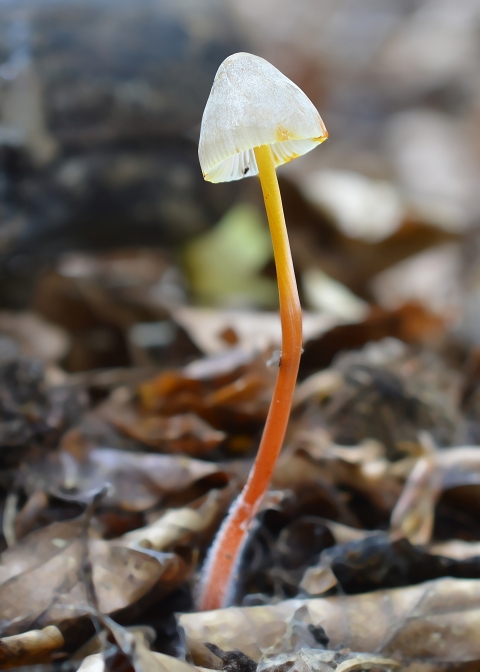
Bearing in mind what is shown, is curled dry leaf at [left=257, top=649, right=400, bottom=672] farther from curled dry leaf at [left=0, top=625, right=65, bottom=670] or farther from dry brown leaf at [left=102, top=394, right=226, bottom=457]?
dry brown leaf at [left=102, top=394, right=226, bottom=457]

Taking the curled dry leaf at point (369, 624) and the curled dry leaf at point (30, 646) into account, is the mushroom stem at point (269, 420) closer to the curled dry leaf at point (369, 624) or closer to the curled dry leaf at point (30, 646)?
the curled dry leaf at point (369, 624)

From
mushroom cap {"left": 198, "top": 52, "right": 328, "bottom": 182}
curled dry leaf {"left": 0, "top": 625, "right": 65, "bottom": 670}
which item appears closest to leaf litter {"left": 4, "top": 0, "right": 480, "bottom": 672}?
curled dry leaf {"left": 0, "top": 625, "right": 65, "bottom": 670}

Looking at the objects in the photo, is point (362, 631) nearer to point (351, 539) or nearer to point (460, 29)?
point (351, 539)

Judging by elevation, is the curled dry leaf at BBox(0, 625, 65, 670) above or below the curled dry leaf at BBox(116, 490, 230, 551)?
below

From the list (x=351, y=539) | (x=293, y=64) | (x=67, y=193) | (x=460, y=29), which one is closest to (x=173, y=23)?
(x=67, y=193)

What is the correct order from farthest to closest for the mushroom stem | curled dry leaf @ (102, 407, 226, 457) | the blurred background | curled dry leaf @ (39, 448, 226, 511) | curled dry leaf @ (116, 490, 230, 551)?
the blurred background → curled dry leaf @ (102, 407, 226, 457) → curled dry leaf @ (39, 448, 226, 511) → curled dry leaf @ (116, 490, 230, 551) → the mushroom stem

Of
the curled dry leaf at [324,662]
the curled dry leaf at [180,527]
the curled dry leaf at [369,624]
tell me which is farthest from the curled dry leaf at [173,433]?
the curled dry leaf at [324,662]
